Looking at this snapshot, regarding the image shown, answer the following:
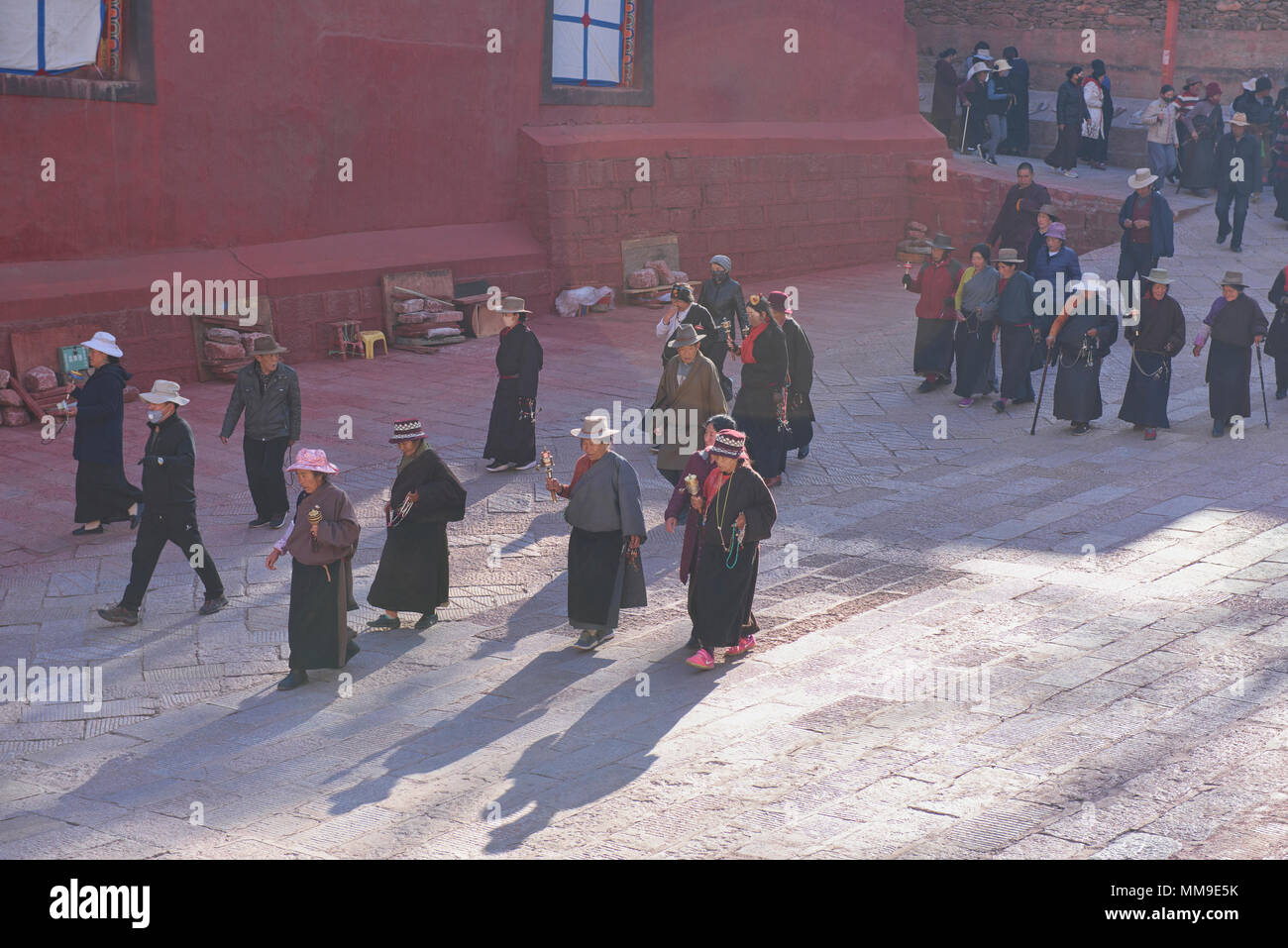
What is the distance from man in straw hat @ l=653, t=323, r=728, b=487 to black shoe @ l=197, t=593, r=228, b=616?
12.4ft

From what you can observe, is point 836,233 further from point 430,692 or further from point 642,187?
point 430,692

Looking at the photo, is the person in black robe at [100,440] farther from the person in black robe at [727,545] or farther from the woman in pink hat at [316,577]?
the person in black robe at [727,545]

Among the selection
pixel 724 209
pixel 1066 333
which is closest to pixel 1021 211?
pixel 1066 333

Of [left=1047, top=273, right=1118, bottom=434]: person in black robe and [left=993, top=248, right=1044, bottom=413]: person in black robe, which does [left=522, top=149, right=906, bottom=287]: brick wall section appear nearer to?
[left=993, top=248, right=1044, bottom=413]: person in black robe

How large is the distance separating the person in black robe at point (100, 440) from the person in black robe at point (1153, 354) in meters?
9.02

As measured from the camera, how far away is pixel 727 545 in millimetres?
9273

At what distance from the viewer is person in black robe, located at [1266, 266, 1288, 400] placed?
597 inches

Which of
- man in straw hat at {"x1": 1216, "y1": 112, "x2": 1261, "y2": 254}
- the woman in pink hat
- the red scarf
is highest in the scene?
man in straw hat at {"x1": 1216, "y1": 112, "x2": 1261, "y2": 254}

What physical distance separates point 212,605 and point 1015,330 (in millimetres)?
8442

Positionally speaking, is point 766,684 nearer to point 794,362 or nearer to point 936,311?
Result: point 794,362

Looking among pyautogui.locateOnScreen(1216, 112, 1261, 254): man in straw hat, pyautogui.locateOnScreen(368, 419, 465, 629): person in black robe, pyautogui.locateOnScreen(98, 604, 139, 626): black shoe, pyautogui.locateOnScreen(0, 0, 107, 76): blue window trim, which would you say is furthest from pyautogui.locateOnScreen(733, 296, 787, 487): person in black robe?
pyautogui.locateOnScreen(1216, 112, 1261, 254): man in straw hat

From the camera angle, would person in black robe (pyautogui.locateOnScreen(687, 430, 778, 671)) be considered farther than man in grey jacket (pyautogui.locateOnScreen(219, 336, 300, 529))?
No

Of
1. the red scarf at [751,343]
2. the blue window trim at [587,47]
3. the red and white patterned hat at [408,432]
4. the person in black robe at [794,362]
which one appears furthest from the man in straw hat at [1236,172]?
the red and white patterned hat at [408,432]

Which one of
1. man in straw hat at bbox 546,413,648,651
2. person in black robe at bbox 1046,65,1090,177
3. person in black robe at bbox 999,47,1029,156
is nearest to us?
man in straw hat at bbox 546,413,648,651
